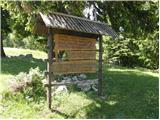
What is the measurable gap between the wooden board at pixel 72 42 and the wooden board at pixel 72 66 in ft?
1.99

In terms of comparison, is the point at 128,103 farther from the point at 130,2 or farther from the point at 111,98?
the point at 130,2

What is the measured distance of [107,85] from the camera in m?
18.7

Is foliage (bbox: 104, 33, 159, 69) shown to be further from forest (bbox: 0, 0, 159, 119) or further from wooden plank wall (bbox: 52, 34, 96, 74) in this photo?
wooden plank wall (bbox: 52, 34, 96, 74)

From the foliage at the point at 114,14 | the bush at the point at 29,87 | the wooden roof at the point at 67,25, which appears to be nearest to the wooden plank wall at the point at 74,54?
the wooden roof at the point at 67,25

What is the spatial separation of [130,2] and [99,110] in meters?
9.54

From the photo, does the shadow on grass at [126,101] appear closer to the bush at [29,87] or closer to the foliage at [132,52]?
the bush at [29,87]

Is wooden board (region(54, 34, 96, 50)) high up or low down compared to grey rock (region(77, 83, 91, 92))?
up

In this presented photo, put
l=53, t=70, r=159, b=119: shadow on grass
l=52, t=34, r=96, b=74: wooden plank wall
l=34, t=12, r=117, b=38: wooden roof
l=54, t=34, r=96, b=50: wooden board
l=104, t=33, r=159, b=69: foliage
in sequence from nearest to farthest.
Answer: l=53, t=70, r=159, b=119: shadow on grass < l=34, t=12, r=117, b=38: wooden roof < l=54, t=34, r=96, b=50: wooden board < l=52, t=34, r=96, b=74: wooden plank wall < l=104, t=33, r=159, b=69: foliage

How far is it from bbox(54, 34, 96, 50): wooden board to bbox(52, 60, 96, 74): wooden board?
606mm

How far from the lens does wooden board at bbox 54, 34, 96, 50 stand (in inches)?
604

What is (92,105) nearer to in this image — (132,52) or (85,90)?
(85,90)

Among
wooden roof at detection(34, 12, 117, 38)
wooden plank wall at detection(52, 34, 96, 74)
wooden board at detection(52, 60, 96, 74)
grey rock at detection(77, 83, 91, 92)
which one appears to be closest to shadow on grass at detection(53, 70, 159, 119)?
grey rock at detection(77, 83, 91, 92)

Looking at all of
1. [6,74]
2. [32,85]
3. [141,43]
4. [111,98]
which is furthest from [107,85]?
[141,43]

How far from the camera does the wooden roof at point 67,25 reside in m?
14.7
